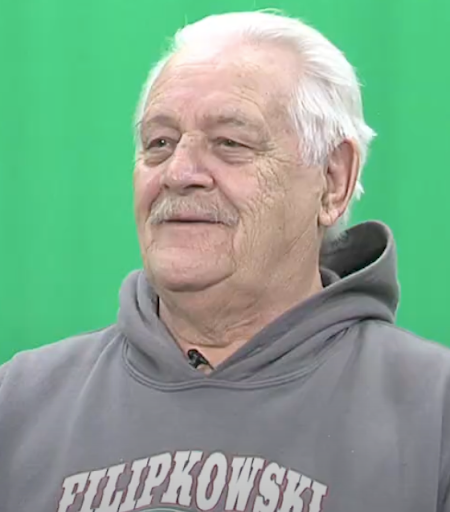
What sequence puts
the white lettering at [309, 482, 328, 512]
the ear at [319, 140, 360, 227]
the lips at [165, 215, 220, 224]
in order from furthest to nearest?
the ear at [319, 140, 360, 227] < the lips at [165, 215, 220, 224] < the white lettering at [309, 482, 328, 512]

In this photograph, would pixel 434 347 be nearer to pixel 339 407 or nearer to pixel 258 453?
pixel 339 407

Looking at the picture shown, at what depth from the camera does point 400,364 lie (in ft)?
4.34

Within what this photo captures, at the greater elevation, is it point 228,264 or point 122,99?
point 122,99

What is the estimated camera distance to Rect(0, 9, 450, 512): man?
4.08ft

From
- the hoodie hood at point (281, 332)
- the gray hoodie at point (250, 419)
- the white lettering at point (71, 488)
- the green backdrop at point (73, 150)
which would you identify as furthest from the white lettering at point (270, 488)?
the green backdrop at point (73, 150)

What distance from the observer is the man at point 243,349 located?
1.24 m

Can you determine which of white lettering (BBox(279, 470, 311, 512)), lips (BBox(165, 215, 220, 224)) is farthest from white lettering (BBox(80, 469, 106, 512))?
lips (BBox(165, 215, 220, 224))

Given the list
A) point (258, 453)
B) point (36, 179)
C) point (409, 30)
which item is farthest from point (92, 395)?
point (409, 30)

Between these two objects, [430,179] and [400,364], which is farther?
[430,179]

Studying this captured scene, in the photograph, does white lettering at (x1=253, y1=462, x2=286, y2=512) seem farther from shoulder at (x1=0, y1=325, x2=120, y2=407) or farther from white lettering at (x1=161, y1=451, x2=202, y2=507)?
shoulder at (x1=0, y1=325, x2=120, y2=407)

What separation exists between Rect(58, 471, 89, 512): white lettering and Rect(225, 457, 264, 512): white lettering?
0.66ft

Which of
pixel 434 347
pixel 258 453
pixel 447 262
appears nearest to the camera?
pixel 258 453

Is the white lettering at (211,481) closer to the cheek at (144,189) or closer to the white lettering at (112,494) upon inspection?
the white lettering at (112,494)

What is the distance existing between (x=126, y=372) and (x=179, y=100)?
38 cm
